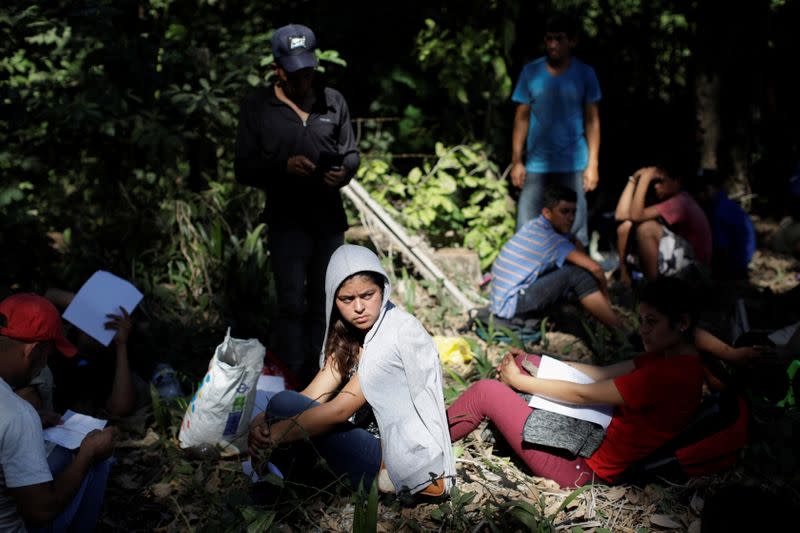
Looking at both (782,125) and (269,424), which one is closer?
(269,424)

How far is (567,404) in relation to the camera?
3457 mm

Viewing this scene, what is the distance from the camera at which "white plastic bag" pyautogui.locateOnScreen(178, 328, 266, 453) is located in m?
3.66

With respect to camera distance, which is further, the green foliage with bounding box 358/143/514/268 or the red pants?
the green foliage with bounding box 358/143/514/268

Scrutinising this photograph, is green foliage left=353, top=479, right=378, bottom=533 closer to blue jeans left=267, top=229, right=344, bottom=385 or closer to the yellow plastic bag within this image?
blue jeans left=267, top=229, right=344, bottom=385

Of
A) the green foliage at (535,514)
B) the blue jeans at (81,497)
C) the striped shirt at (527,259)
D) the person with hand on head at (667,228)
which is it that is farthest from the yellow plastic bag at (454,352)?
the blue jeans at (81,497)

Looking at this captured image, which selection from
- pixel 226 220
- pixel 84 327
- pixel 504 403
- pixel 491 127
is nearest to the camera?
pixel 504 403

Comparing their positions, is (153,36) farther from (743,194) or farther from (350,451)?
(743,194)

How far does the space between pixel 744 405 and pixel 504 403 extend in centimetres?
107

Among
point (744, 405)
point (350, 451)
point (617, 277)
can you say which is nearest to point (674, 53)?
point (617, 277)

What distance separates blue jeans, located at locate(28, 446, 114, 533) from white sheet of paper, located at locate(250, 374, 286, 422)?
92cm

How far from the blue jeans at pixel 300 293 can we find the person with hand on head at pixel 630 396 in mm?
1202

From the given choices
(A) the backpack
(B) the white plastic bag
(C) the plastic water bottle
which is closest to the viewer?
(A) the backpack

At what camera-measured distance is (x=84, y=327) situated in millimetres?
4105

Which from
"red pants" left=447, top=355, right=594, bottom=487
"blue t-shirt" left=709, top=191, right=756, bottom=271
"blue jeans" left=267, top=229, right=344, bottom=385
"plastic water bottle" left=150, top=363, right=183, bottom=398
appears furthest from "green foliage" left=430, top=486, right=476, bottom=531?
"blue t-shirt" left=709, top=191, right=756, bottom=271
